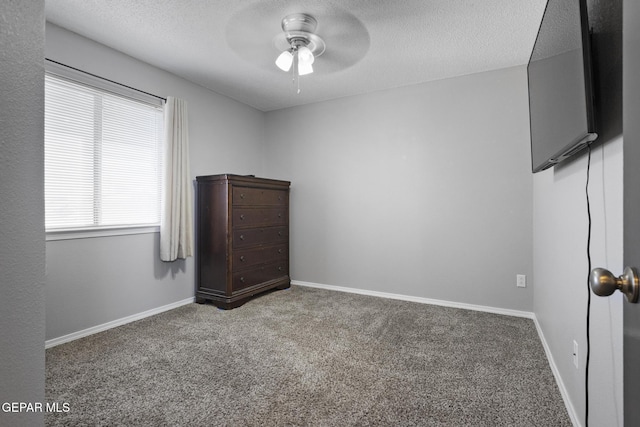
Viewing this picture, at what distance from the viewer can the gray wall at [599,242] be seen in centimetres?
103

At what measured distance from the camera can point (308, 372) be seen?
6.73ft

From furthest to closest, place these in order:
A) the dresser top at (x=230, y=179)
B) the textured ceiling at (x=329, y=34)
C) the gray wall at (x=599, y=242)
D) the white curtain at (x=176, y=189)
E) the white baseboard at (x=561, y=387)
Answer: the dresser top at (x=230, y=179)
the white curtain at (x=176, y=189)
the textured ceiling at (x=329, y=34)
the white baseboard at (x=561, y=387)
the gray wall at (x=599, y=242)

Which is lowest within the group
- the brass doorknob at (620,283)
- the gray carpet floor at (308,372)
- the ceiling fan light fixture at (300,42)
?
the gray carpet floor at (308,372)

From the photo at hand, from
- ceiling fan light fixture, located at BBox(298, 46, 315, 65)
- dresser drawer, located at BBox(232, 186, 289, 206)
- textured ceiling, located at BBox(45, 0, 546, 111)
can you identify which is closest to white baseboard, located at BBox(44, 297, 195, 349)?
→ dresser drawer, located at BBox(232, 186, 289, 206)

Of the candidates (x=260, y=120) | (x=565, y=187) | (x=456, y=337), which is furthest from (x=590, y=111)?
(x=260, y=120)

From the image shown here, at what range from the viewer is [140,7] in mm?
2221

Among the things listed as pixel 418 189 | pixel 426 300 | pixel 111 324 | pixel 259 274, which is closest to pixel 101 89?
pixel 111 324

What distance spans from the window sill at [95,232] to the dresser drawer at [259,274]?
0.93 metres

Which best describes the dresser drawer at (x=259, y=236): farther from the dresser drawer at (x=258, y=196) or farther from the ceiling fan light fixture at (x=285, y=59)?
the ceiling fan light fixture at (x=285, y=59)

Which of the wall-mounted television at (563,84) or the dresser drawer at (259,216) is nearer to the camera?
the wall-mounted television at (563,84)

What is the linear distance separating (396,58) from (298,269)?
2.76 meters

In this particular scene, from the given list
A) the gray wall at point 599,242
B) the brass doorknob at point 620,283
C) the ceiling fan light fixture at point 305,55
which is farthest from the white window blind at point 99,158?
the gray wall at point 599,242

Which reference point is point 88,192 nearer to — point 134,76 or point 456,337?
point 134,76

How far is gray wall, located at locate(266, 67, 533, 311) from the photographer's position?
126 inches
